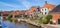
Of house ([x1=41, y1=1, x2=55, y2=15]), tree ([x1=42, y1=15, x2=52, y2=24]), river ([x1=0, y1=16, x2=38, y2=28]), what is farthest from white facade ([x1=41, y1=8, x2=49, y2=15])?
river ([x1=0, y1=16, x2=38, y2=28])

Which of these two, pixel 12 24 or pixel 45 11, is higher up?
pixel 45 11

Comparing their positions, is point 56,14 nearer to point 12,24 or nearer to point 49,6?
point 49,6

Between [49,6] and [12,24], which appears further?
[12,24]

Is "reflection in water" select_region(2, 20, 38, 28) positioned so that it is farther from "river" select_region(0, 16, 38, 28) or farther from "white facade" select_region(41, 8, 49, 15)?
"white facade" select_region(41, 8, 49, 15)

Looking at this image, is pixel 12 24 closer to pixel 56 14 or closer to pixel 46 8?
pixel 46 8

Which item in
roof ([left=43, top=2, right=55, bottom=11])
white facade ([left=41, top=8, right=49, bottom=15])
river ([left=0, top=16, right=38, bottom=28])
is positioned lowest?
river ([left=0, top=16, right=38, bottom=28])

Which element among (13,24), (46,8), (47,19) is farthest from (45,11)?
(13,24)

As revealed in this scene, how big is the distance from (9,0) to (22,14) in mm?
593

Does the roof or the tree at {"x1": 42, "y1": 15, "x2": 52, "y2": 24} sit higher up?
the roof

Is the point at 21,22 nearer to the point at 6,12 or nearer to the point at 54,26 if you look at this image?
the point at 6,12

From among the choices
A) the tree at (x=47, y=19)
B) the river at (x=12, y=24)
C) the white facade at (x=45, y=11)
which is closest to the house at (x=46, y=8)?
the white facade at (x=45, y=11)

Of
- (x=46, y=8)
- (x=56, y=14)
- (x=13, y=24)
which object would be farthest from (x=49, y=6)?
(x=13, y=24)


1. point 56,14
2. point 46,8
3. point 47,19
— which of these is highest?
point 46,8

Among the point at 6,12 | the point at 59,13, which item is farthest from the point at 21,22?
the point at 59,13
